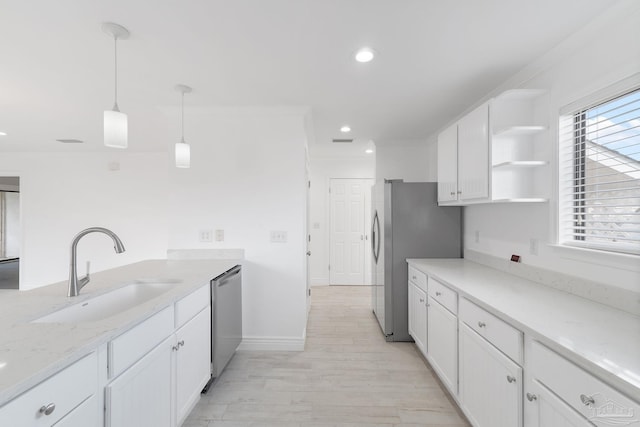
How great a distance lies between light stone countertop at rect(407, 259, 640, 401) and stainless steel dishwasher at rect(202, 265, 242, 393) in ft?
5.70

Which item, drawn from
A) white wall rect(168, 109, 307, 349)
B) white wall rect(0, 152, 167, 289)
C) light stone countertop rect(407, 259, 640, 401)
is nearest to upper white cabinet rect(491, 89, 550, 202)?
light stone countertop rect(407, 259, 640, 401)

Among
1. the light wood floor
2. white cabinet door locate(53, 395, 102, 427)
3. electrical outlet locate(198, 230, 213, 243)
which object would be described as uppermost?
electrical outlet locate(198, 230, 213, 243)

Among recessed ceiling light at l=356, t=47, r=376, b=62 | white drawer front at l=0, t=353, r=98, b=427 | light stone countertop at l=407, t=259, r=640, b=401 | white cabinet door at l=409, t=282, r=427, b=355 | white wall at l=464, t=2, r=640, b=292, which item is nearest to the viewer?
white drawer front at l=0, t=353, r=98, b=427

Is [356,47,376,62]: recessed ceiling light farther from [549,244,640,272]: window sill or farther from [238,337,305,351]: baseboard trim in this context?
[238,337,305,351]: baseboard trim

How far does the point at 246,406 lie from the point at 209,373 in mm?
367

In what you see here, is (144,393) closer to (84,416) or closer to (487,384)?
(84,416)

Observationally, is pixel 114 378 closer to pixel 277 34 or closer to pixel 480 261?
pixel 277 34

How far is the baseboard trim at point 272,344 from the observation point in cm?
285

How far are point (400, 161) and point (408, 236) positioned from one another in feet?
5.32

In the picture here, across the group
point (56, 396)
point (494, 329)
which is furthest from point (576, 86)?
point (56, 396)

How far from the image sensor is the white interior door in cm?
541

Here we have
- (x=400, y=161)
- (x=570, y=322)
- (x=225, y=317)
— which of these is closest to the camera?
(x=570, y=322)

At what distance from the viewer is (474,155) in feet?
7.34

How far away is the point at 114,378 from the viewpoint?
1141 millimetres
